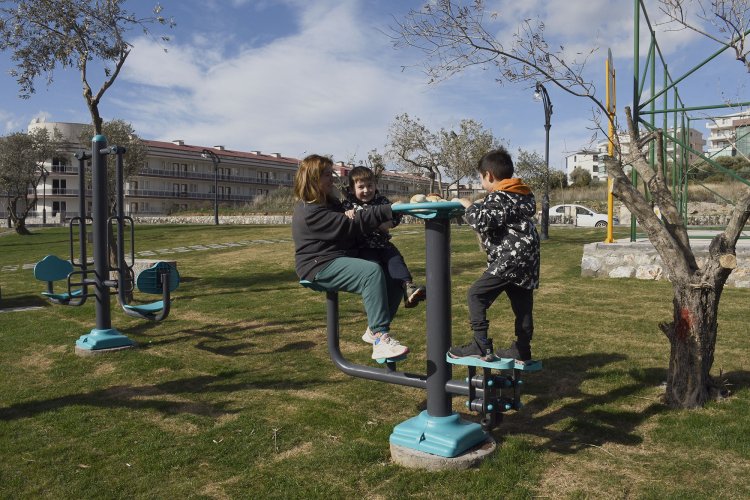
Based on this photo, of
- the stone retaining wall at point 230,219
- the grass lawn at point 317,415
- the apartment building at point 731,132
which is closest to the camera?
the grass lawn at point 317,415

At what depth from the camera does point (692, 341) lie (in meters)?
4.03

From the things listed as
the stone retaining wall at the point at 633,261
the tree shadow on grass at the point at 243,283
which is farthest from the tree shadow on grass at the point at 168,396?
the stone retaining wall at the point at 633,261

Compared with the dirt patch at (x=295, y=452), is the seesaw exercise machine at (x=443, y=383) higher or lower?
higher

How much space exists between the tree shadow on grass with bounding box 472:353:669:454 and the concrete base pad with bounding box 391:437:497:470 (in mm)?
432

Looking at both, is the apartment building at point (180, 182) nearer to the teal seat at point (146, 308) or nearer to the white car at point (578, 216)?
the white car at point (578, 216)

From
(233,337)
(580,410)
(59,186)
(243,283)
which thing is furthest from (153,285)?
(59,186)

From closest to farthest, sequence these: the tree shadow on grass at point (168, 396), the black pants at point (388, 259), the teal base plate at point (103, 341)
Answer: the black pants at point (388, 259) → the tree shadow on grass at point (168, 396) → the teal base plate at point (103, 341)

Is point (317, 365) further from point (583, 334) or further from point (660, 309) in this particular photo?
point (660, 309)

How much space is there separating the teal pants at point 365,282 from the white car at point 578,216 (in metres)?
28.4

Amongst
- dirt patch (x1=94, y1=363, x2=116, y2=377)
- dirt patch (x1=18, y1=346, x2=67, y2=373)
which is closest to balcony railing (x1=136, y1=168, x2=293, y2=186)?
dirt patch (x1=18, y1=346, x2=67, y2=373)

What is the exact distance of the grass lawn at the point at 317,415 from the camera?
124 inches

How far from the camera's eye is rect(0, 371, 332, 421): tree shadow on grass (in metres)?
4.43

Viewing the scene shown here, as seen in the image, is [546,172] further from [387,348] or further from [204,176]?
[204,176]

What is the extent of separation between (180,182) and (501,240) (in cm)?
7240
